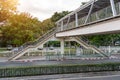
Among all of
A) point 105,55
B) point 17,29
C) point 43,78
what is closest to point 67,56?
point 105,55

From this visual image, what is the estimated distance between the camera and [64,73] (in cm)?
2462

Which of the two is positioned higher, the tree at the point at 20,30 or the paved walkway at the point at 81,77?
the tree at the point at 20,30

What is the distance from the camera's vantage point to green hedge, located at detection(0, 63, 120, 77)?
902 inches

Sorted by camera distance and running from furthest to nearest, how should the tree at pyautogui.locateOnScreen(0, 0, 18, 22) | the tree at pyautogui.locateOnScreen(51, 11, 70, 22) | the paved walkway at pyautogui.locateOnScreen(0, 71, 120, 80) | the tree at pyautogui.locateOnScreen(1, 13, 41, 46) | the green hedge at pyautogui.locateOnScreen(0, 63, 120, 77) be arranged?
the tree at pyautogui.locateOnScreen(51, 11, 70, 22), the tree at pyautogui.locateOnScreen(1, 13, 41, 46), the tree at pyautogui.locateOnScreen(0, 0, 18, 22), the green hedge at pyautogui.locateOnScreen(0, 63, 120, 77), the paved walkway at pyautogui.locateOnScreen(0, 71, 120, 80)

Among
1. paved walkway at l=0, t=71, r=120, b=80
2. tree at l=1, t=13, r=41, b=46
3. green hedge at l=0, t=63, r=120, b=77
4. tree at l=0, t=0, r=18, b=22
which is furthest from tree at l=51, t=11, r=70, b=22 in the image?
paved walkway at l=0, t=71, r=120, b=80

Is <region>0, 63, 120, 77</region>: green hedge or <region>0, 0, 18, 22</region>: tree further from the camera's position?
<region>0, 0, 18, 22</region>: tree

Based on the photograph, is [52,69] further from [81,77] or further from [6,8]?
[6,8]

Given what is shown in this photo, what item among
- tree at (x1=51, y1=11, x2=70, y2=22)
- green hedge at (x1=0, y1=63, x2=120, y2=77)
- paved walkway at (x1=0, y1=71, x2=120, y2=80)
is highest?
tree at (x1=51, y1=11, x2=70, y2=22)

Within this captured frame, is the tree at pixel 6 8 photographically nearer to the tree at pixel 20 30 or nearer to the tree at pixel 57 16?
the tree at pixel 20 30

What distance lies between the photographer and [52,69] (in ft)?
79.8

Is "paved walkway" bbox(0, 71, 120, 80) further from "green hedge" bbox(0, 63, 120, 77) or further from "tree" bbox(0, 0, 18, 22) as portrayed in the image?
"tree" bbox(0, 0, 18, 22)

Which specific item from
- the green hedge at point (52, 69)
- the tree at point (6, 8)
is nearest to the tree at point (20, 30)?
the tree at point (6, 8)

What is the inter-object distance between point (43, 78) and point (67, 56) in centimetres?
2248

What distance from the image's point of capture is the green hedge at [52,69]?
75.2 ft
